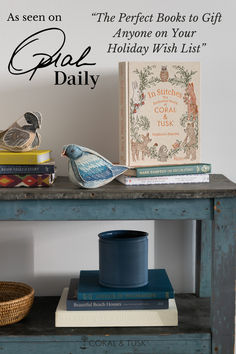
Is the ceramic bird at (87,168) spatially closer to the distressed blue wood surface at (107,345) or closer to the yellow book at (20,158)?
the yellow book at (20,158)

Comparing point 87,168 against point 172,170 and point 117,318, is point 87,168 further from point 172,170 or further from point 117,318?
point 117,318

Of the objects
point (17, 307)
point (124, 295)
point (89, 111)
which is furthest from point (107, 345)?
point (89, 111)

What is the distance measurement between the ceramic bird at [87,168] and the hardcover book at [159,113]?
9cm

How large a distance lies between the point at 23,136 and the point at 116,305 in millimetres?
504

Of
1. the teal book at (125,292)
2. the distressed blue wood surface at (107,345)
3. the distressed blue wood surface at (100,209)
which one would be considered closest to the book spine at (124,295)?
the teal book at (125,292)

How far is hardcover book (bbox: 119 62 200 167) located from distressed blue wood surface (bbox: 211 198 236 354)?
0.21 metres

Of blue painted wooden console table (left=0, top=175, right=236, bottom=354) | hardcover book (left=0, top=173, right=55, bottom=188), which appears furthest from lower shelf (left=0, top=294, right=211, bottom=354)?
hardcover book (left=0, top=173, right=55, bottom=188)

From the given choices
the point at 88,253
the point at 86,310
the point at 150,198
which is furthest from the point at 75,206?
the point at 88,253

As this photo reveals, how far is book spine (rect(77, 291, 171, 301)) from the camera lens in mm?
1443

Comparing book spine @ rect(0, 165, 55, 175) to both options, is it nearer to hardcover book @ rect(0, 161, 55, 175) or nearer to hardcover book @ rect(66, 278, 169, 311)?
hardcover book @ rect(0, 161, 55, 175)

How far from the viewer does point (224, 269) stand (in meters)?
1.35

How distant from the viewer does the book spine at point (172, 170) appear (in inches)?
55.0

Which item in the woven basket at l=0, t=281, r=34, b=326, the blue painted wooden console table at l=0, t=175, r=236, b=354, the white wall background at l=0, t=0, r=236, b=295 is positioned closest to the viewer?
Answer: the blue painted wooden console table at l=0, t=175, r=236, b=354

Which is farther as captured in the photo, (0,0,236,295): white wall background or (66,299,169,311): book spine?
(0,0,236,295): white wall background
